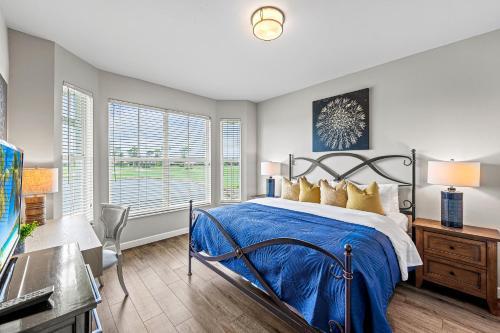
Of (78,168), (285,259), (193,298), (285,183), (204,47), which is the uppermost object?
(204,47)

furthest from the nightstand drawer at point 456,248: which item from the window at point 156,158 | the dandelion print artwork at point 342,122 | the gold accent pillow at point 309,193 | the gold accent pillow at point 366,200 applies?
the window at point 156,158

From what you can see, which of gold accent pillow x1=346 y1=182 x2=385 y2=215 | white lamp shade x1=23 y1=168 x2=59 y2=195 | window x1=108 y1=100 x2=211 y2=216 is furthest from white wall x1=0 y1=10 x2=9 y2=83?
gold accent pillow x1=346 y1=182 x2=385 y2=215

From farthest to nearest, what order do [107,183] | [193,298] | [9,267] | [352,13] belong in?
[107,183], [193,298], [352,13], [9,267]

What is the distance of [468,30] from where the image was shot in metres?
2.36

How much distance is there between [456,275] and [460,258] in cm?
19

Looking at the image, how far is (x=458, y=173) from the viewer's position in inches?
88.4

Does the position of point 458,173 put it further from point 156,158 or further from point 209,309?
point 156,158

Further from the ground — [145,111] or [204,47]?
[204,47]

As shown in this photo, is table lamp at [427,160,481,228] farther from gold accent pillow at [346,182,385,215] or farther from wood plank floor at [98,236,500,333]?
wood plank floor at [98,236,500,333]

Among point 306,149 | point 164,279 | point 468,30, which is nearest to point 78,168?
point 164,279

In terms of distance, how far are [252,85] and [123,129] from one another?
7.64 feet

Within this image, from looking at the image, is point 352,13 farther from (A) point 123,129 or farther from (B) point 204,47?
(A) point 123,129

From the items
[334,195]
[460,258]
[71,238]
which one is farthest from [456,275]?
[71,238]

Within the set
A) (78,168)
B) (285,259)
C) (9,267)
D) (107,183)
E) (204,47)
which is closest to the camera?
(9,267)
